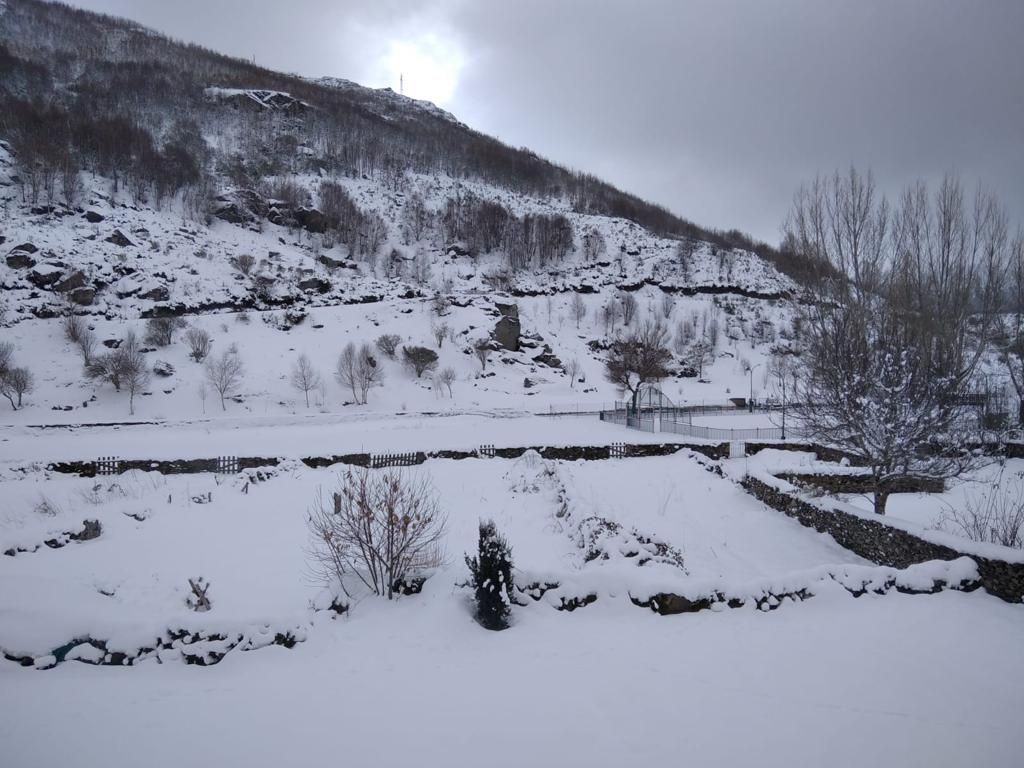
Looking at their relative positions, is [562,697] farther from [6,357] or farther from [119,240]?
[119,240]

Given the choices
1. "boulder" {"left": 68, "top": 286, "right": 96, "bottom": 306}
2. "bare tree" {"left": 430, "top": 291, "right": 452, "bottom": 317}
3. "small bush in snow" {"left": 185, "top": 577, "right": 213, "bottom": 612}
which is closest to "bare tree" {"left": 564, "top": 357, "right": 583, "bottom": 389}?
"bare tree" {"left": 430, "top": 291, "right": 452, "bottom": 317}

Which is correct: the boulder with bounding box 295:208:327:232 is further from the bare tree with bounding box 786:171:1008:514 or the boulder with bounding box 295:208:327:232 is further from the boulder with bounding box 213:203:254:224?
the bare tree with bounding box 786:171:1008:514

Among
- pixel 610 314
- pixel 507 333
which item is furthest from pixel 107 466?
pixel 610 314

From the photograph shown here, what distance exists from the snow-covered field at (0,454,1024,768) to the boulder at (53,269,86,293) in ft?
147

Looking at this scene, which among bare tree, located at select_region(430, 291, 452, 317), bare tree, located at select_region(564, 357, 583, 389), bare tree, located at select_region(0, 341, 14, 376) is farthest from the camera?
bare tree, located at select_region(430, 291, 452, 317)

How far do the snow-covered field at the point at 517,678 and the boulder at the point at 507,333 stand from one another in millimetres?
40656

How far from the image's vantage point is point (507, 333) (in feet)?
160

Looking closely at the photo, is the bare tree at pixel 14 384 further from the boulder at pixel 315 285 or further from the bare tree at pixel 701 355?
the bare tree at pixel 701 355

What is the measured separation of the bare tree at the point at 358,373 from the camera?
121ft

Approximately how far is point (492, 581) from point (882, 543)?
29.9ft

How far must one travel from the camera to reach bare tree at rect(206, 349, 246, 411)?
33.3 metres

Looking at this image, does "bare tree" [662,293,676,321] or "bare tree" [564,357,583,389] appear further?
"bare tree" [662,293,676,321]

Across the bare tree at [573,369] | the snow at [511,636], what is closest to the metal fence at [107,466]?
the snow at [511,636]

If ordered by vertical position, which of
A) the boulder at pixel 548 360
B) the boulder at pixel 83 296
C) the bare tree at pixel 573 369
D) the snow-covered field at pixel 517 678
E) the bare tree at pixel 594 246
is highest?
the bare tree at pixel 594 246
